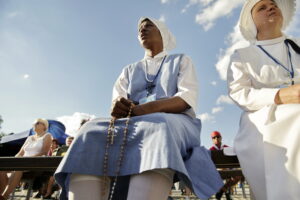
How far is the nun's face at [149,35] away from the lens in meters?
2.42

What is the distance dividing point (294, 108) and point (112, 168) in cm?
115

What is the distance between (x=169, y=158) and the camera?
3.97 feet

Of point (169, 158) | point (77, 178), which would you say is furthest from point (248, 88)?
point (77, 178)

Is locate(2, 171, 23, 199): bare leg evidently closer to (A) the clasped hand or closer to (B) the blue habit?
(B) the blue habit

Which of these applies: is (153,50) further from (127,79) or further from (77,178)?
(77,178)

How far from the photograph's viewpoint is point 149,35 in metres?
2.42

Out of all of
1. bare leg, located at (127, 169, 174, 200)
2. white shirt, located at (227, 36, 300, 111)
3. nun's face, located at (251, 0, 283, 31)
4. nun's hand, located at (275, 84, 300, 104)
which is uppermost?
nun's face, located at (251, 0, 283, 31)

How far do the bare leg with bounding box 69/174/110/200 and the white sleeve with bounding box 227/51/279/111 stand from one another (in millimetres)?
1166

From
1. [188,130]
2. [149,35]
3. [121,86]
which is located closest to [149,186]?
[188,130]

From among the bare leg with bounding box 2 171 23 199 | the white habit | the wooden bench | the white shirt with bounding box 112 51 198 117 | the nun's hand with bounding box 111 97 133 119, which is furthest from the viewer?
the bare leg with bounding box 2 171 23 199

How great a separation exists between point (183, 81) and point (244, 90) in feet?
1.55

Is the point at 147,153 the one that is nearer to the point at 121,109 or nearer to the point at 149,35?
the point at 121,109

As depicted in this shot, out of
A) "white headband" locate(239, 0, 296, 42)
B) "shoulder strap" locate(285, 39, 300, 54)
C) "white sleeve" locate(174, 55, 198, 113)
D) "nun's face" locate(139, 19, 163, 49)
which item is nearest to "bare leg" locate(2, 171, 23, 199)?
"nun's face" locate(139, 19, 163, 49)

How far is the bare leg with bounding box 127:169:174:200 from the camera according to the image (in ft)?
4.04
